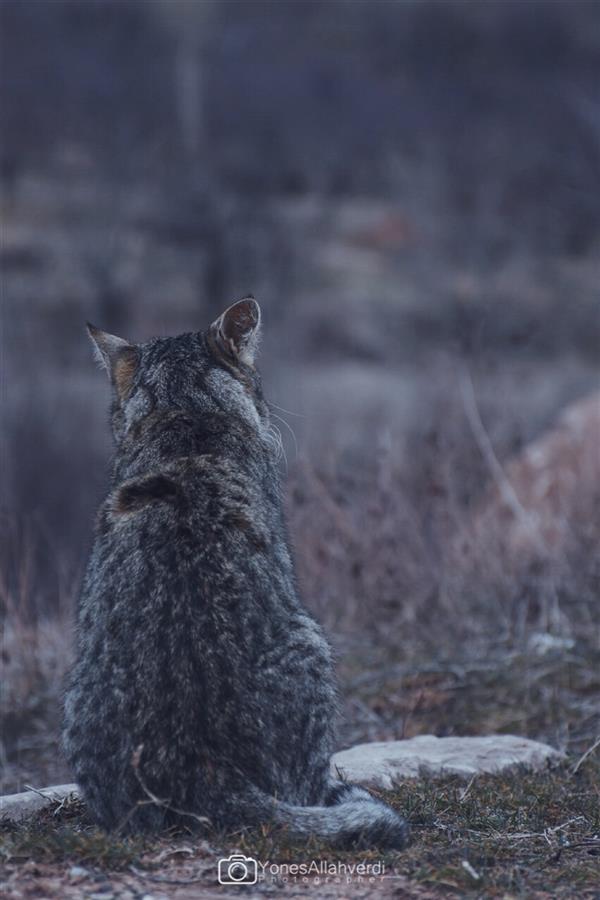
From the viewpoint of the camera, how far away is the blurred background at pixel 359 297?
889 centimetres

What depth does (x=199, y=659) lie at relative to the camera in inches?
176

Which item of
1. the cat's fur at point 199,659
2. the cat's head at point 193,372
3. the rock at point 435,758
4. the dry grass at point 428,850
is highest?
the cat's head at point 193,372

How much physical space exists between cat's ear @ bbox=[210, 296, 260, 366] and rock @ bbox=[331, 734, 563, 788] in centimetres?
180

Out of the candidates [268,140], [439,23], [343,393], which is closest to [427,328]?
[343,393]

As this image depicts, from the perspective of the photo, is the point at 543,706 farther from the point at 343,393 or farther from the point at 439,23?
the point at 439,23

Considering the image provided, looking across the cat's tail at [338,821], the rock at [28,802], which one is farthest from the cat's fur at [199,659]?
the rock at [28,802]

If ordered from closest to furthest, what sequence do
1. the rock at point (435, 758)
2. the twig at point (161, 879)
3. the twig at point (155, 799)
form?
the twig at point (161, 879) < the twig at point (155, 799) < the rock at point (435, 758)

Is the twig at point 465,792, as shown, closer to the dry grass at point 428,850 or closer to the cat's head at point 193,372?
the dry grass at point 428,850

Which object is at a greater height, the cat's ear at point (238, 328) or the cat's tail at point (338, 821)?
the cat's ear at point (238, 328)

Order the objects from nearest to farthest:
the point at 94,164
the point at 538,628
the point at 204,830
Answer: the point at 204,830 < the point at 538,628 < the point at 94,164

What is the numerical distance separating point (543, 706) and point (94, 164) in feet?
80.9

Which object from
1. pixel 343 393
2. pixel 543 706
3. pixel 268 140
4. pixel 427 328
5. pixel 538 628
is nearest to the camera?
pixel 543 706

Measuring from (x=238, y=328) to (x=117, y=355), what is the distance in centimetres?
54

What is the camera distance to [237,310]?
5.42 m
